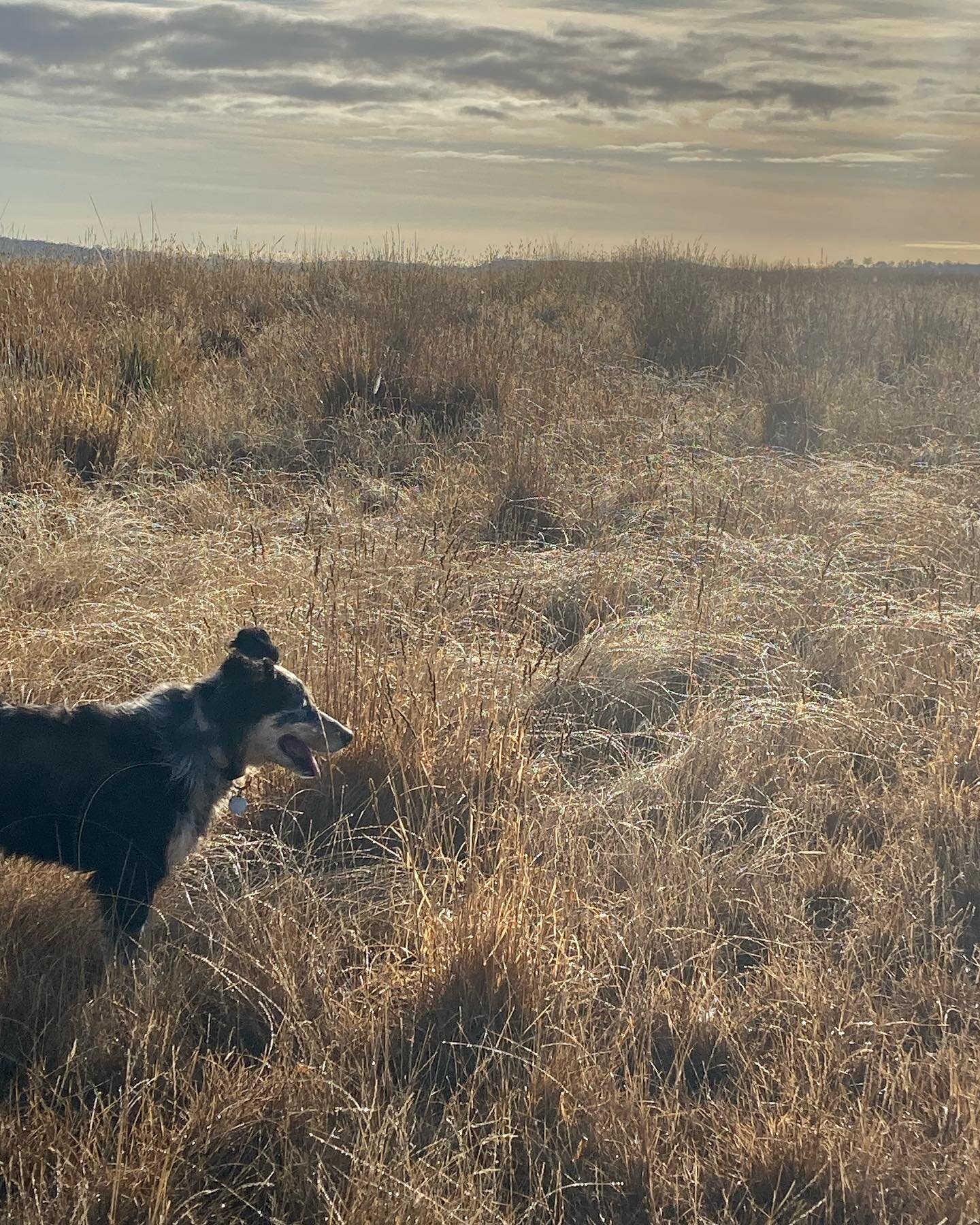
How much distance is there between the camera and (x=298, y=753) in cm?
342

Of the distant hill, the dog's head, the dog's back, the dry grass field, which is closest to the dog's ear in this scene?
the dog's head

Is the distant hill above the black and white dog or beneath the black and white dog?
above

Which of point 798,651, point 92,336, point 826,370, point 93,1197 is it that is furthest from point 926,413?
point 93,1197

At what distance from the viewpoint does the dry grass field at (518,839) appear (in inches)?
92.3

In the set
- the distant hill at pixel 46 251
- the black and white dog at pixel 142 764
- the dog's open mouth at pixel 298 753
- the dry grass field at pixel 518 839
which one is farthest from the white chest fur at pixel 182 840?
the distant hill at pixel 46 251

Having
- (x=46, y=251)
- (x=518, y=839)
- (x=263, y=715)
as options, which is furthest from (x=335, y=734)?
(x=46, y=251)

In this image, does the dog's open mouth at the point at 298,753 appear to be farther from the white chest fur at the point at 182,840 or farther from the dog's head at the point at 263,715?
the white chest fur at the point at 182,840

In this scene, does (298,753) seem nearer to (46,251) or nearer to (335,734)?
(335,734)

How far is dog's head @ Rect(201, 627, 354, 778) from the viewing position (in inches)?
128

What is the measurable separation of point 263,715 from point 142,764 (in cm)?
38

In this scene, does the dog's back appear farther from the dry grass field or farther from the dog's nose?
the dog's nose

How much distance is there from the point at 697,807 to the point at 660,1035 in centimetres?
115

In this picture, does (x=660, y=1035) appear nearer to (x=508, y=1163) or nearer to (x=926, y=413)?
(x=508, y=1163)

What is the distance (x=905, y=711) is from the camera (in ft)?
14.5
